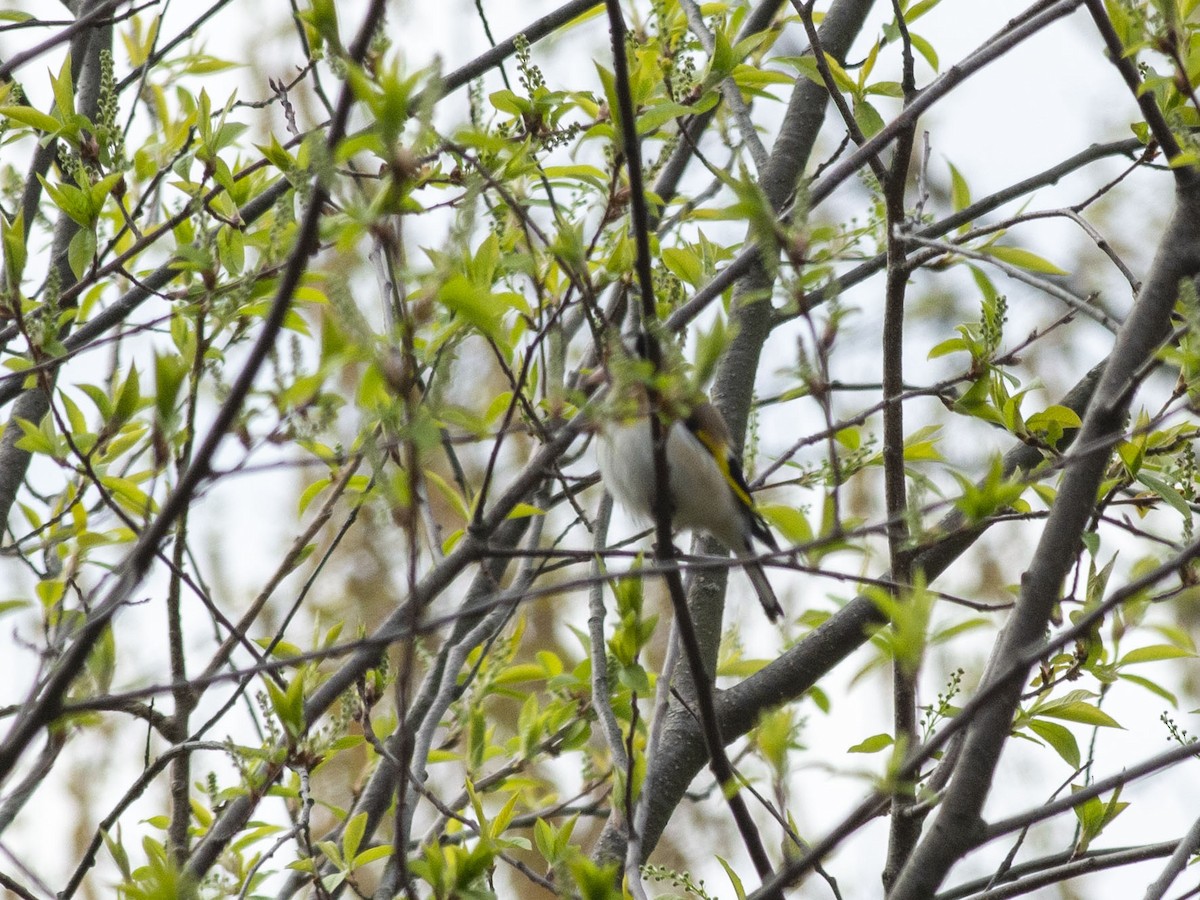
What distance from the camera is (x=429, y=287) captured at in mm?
1611

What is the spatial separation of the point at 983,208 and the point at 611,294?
4.06 ft

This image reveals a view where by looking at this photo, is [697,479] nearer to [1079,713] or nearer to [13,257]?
[1079,713]

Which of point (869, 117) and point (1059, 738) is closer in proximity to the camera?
point (1059, 738)

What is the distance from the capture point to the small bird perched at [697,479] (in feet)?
11.7

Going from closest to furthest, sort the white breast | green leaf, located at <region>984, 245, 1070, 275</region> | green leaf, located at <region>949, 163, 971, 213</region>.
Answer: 1. green leaf, located at <region>984, 245, 1070, 275</region>
2. green leaf, located at <region>949, 163, 971, 213</region>
3. the white breast

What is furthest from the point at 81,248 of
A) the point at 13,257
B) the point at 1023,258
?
the point at 1023,258

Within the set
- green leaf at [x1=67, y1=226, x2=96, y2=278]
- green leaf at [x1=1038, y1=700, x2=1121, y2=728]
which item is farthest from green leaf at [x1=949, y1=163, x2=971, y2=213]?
green leaf at [x1=67, y1=226, x2=96, y2=278]

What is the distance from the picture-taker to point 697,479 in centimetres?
381

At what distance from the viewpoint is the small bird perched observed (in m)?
3.56

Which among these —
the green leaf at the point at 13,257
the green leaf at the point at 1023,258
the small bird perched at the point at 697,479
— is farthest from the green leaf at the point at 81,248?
the green leaf at the point at 1023,258

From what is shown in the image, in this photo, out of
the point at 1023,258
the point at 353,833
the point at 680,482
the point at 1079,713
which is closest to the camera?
the point at 1079,713

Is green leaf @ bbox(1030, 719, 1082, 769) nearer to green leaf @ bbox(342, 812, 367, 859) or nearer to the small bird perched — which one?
the small bird perched

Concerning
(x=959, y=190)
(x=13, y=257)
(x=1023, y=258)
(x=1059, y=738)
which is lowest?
(x=13, y=257)

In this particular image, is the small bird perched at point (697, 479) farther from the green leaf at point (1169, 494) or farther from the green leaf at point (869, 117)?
the green leaf at point (1169, 494)
